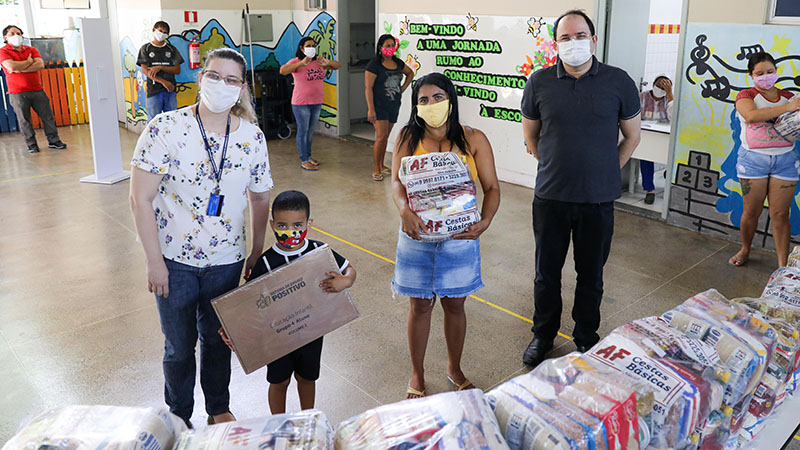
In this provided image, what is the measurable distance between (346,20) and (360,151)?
2030 millimetres

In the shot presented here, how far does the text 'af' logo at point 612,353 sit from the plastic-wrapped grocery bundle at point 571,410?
0.12m

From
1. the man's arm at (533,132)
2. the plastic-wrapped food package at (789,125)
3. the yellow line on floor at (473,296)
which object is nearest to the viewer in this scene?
the man's arm at (533,132)

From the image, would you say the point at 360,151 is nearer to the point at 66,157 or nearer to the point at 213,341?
the point at 66,157

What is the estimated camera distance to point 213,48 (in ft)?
32.9

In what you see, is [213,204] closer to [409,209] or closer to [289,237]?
[289,237]

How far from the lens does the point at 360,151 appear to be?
30.5 feet

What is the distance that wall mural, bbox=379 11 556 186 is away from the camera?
23.5ft

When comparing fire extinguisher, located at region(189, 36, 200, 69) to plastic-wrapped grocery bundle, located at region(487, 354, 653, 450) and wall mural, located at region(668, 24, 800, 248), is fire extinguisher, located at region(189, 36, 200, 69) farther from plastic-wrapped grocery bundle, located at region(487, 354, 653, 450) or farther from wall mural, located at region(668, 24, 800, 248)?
plastic-wrapped grocery bundle, located at region(487, 354, 653, 450)

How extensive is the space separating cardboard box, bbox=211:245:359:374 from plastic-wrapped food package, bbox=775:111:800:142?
11.9ft

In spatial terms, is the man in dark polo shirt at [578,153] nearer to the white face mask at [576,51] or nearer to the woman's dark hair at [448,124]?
the white face mask at [576,51]

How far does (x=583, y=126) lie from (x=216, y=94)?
5.87 feet

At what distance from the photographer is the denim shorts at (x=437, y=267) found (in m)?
3.00

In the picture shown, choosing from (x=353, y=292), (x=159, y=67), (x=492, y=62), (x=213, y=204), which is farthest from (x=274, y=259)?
(x=159, y=67)

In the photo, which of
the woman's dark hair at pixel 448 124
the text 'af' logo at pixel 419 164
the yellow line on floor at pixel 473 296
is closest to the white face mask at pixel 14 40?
the yellow line on floor at pixel 473 296
